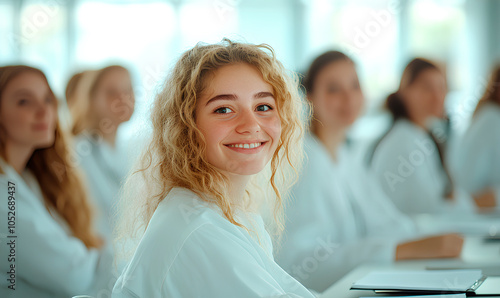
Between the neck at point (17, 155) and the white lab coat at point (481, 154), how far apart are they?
2195mm

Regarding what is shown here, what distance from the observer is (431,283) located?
1027 mm

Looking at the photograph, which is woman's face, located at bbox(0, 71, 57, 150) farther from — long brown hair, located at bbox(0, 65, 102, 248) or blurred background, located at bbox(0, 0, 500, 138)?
blurred background, located at bbox(0, 0, 500, 138)

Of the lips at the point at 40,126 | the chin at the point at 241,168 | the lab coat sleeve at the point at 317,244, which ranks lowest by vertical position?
the lab coat sleeve at the point at 317,244

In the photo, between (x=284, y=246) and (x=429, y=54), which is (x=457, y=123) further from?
(x=284, y=246)

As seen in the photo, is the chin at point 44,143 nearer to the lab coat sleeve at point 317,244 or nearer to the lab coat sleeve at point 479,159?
the lab coat sleeve at point 317,244

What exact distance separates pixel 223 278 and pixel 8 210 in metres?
0.84

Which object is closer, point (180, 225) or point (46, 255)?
point (180, 225)

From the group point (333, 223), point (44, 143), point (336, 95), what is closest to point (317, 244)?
point (333, 223)

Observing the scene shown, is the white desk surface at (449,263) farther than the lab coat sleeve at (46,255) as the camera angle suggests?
No

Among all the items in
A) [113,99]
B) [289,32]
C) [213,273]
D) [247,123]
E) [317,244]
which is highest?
[289,32]

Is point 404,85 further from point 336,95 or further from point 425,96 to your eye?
point 336,95

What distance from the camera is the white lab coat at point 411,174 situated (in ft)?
8.51

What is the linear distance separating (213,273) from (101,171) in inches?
68.1

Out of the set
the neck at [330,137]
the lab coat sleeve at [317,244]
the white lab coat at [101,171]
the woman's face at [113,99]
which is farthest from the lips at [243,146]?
the woman's face at [113,99]
